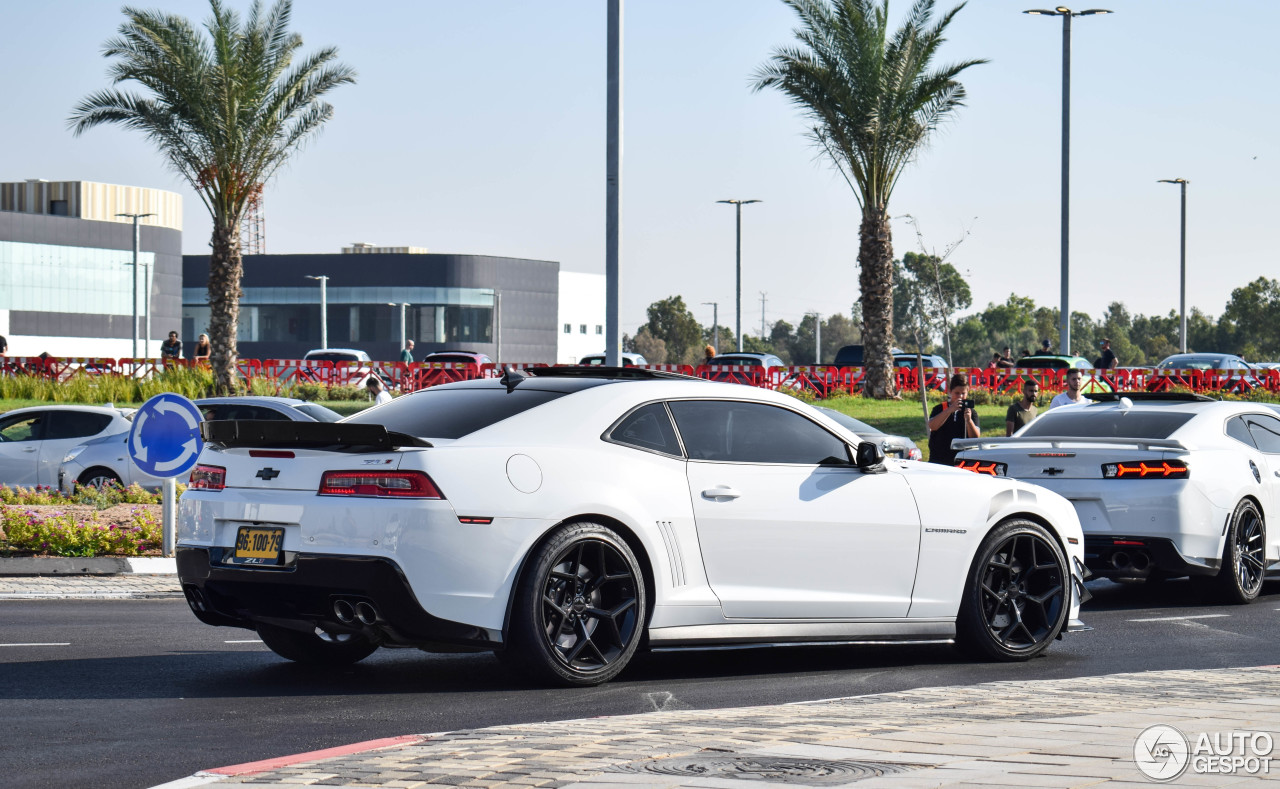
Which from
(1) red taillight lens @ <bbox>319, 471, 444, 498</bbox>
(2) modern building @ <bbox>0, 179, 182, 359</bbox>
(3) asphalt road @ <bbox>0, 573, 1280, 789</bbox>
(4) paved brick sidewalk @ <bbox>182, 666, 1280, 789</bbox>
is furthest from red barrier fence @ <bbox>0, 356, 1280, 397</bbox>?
(2) modern building @ <bbox>0, 179, 182, 359</bbox>

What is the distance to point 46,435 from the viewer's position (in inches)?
800

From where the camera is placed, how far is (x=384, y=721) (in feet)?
22.6

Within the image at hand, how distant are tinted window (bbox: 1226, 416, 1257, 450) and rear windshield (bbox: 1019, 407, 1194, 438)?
380 mm

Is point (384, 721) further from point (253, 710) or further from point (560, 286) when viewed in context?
point (560, 286)

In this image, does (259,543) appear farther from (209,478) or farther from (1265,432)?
(1265,432)

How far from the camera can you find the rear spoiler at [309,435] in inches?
292

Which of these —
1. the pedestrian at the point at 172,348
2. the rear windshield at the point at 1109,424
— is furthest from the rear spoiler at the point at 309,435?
the pedestrian at the point at 172,348

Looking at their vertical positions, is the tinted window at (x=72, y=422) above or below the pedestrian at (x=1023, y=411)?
below

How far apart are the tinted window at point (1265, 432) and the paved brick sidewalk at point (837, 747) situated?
6290 mm

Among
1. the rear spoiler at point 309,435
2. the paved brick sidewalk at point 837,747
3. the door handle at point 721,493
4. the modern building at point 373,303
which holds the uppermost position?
the modern building at point 373,303

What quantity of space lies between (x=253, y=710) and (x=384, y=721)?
2.08 feet

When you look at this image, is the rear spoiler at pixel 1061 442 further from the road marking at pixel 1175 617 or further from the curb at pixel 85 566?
the curb at pixel 85 566

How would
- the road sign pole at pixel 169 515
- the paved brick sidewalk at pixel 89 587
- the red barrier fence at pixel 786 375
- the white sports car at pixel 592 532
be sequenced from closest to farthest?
the white sports car at pixel 592 532 → the paved brick sidewalk at pixel 89 587 → the road sign pole at pixel 169 515 → the red barrier fence at pixel 786 375

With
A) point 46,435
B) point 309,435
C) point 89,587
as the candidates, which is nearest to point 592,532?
point 309,435
